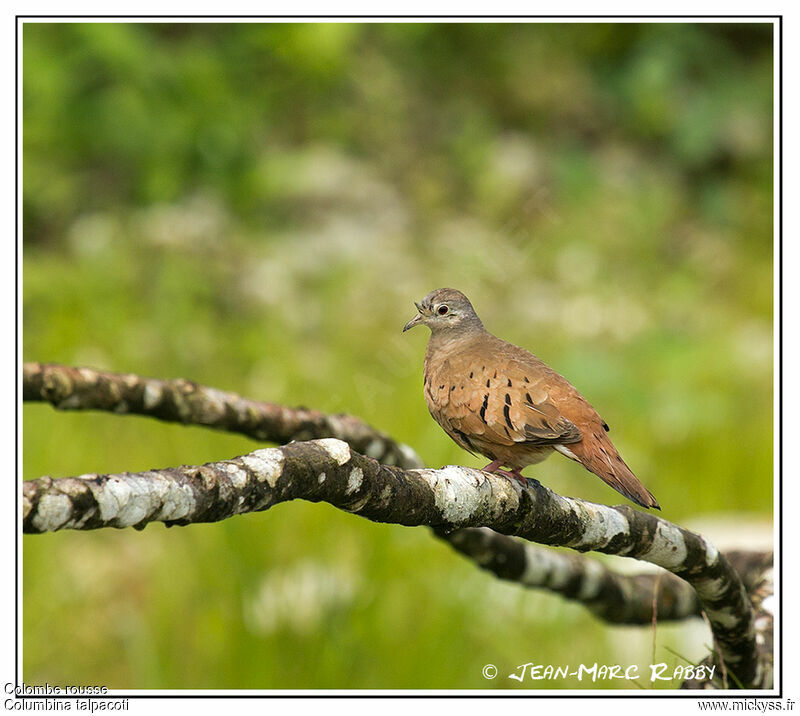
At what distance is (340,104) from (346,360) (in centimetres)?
285

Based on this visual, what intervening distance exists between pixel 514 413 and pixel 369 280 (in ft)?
14.2

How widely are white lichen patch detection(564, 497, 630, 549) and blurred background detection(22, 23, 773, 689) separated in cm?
132

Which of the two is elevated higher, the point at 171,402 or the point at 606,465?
the point at 171,402

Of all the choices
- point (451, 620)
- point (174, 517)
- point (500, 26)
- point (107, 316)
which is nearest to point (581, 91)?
point (500, 26)

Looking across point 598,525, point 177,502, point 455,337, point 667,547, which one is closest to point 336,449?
point 177,502

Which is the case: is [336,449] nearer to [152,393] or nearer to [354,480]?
[354,480]

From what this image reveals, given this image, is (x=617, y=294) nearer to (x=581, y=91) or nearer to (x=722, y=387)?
(x=722, y=387)

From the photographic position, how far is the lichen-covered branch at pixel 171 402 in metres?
2.62

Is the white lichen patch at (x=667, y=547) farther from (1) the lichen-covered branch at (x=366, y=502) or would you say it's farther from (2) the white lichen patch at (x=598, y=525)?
(2) the white lichen patch at (x=598, y=525)

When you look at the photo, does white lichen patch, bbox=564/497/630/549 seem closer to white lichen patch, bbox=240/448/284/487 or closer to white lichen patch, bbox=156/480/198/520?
white lichen patch, bbox=240/448/284/487

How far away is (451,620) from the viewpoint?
3.92m

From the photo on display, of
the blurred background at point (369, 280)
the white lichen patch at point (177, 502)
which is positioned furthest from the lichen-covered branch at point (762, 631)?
the white lichen patch at point (177, 502)

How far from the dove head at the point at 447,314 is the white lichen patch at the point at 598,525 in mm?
599

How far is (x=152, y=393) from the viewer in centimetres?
265
